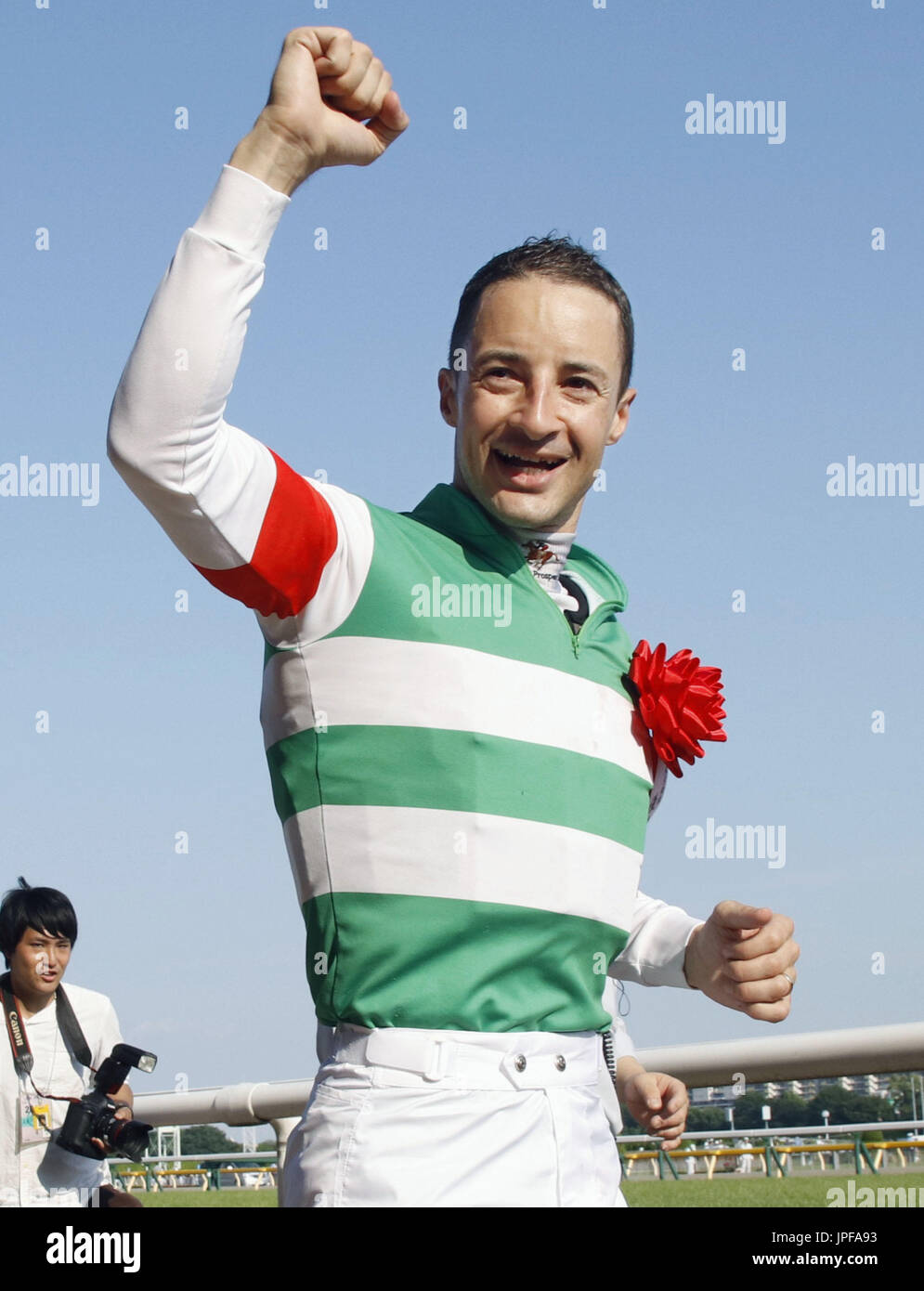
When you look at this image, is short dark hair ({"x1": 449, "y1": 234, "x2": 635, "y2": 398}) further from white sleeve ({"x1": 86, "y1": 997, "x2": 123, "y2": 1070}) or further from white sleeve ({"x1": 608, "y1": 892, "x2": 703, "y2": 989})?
white sleeve ({"x1": 86, "y1": 997, "x2": 123, "y2": 1070})

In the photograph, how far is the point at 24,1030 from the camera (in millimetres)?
4812

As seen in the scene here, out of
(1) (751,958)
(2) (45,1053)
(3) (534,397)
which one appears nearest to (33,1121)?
(2) (45,1053)

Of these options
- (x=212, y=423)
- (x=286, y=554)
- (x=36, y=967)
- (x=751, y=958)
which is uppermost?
(x=212, y=423)

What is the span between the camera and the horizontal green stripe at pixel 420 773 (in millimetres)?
1914

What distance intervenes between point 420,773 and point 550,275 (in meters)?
0.80

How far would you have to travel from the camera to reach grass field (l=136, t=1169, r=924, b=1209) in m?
3.31

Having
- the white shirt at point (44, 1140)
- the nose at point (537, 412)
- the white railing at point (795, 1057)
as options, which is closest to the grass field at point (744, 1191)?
the white railing at point (795, 1057)

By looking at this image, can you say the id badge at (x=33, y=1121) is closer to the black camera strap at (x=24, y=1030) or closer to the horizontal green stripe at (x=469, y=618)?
the black camera strap at (x=24, y=1030)

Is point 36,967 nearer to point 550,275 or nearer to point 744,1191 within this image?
point 744,1191

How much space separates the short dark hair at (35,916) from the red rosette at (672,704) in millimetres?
3225

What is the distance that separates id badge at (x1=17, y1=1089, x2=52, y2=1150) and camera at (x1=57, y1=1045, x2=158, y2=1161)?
78 millimetres
